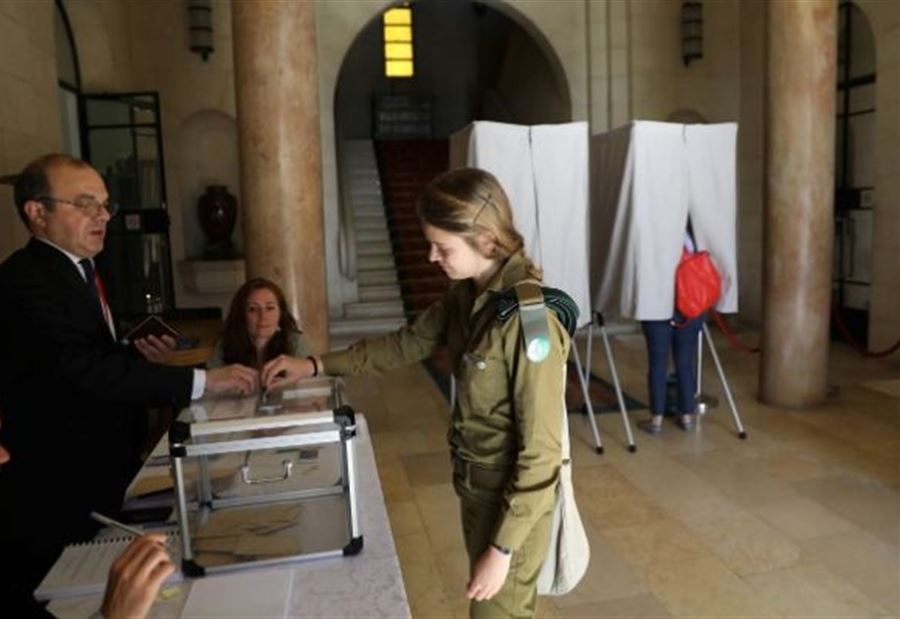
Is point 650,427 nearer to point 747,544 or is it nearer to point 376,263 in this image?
point 747,544

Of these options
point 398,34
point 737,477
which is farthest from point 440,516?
point 398,34

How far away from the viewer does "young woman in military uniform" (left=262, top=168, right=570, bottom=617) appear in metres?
1.77

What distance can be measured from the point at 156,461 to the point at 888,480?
3.97 m

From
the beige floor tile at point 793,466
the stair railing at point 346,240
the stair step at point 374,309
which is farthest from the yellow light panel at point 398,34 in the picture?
the beige floor tile at point 793,466

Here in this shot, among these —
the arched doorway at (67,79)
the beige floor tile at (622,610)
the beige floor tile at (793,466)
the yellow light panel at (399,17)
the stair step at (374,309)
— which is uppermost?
the yellow light panel at (399,17)

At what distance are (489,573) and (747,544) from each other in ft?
7.77

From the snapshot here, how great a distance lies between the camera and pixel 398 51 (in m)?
16.6

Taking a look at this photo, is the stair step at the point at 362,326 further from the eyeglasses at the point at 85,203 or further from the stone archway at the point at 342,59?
the eyeglasses at the point at 85,203

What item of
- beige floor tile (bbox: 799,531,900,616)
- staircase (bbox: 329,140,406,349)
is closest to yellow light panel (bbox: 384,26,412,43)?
staircase (bbox: 329,140,406,349)

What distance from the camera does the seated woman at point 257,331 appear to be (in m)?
3.46

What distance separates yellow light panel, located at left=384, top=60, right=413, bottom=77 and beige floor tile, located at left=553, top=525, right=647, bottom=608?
1435 cm

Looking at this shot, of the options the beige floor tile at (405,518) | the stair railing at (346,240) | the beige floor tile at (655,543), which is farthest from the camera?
the stair railing at (346,240)

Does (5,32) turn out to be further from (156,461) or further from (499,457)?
(499,457)

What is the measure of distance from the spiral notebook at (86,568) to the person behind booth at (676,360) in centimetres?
401
